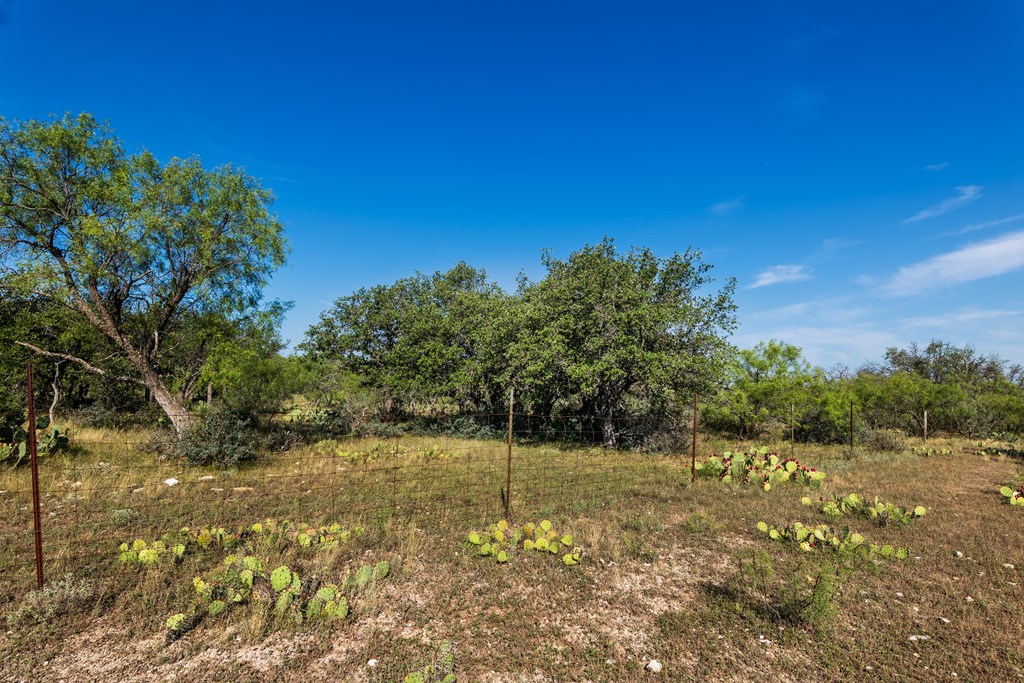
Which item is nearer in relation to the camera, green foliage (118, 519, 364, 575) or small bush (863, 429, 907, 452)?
green foliage (118, 519, 364, 575)

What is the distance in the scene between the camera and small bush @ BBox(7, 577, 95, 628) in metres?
4.39

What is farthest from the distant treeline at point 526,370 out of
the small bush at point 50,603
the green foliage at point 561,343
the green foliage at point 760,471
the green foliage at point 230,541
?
the small bush at point 50,603

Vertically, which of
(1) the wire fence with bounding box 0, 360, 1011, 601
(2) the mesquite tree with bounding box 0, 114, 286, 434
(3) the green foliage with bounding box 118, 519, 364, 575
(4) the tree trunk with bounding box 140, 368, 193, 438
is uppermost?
(2) the mesquite tree with bounding box 0, 114, 286, 434

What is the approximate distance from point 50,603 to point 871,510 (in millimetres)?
11928

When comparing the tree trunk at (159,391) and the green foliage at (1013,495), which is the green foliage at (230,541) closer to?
the tree trunk at (159,391)

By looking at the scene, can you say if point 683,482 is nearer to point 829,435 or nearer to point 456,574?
point 456,574

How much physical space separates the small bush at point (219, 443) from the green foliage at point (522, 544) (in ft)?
29.7

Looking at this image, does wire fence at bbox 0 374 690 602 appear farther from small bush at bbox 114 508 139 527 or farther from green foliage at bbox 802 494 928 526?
green foliage at bbox 802 494 928 526

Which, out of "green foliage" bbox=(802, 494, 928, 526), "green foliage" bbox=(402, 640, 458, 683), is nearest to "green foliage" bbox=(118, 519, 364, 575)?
"green foliage" bbox=(402, 640, 458, 683)

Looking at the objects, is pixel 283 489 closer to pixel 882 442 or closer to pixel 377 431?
pixel 377 431

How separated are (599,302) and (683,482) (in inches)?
305

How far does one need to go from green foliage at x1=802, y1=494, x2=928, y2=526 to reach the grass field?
198 mm

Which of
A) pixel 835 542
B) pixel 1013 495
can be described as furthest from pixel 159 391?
pixel 1013 495

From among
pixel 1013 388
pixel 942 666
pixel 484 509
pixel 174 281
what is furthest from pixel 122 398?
pixel 1013 388
